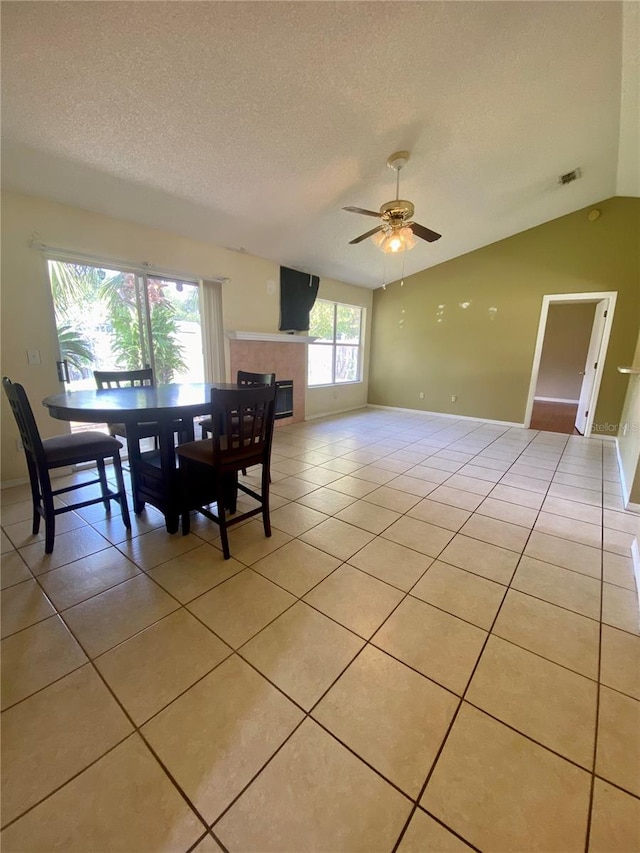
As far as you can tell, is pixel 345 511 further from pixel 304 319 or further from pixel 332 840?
pixel 304 319

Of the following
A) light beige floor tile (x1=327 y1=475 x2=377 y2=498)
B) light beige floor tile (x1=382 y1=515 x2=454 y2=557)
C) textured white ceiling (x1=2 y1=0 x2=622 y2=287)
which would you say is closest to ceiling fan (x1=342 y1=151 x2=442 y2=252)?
textured white ceiling (x1=2 y1=0 x2=622 y2=287)

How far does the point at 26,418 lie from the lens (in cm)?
185

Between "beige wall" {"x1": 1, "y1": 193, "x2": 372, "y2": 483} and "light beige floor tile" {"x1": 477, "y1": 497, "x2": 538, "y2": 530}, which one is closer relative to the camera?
"light beige floor tile" {"x1": 477, "y1": 497, "x2": 538, "y2": 530}

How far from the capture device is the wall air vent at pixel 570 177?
3598 millimetres

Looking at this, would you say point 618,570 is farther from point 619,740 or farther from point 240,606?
point 240,606

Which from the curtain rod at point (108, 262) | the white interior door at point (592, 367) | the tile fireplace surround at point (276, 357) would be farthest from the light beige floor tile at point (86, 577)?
the white interior door at point (592, 367)

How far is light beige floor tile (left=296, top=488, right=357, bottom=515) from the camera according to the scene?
8.50ft

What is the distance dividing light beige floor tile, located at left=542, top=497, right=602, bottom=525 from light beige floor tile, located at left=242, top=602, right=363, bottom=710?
204 cm

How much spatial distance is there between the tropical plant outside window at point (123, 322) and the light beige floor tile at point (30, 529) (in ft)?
4.45

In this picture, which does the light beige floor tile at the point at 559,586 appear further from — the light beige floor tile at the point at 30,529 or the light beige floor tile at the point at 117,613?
the light beige floor tile at the point at 30,529

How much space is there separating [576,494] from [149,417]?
337 cm

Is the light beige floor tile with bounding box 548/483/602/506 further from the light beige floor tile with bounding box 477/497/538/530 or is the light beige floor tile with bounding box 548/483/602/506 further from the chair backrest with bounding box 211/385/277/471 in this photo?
the chair backrest with bounding box 211/385/277/471

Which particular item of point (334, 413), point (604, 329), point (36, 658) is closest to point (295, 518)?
point (36, 658)

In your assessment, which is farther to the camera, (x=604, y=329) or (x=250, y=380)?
(x=604, y=329)
